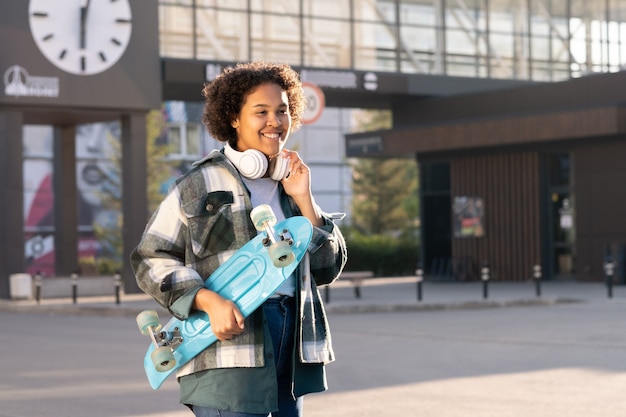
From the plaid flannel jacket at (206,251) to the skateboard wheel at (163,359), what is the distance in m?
0.09

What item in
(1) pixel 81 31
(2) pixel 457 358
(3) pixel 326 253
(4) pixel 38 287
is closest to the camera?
(3) pixel 326 253

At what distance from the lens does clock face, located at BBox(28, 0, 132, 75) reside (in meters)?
30.3

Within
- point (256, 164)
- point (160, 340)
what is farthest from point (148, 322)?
point (256, 164)

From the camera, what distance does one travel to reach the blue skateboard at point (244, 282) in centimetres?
404

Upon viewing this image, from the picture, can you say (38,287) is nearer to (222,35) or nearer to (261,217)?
(222,35)

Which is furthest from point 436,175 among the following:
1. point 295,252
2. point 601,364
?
point 295,252

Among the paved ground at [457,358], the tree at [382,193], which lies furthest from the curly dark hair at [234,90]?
the tree at [382,193]

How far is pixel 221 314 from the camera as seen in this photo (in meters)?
4.04

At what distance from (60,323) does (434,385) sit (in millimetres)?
11795

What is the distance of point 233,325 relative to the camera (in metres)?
4.04

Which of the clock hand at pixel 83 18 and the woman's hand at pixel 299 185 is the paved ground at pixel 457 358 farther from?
the clock hand at pixel 83 18

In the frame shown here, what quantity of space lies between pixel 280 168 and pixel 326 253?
35 centimetres

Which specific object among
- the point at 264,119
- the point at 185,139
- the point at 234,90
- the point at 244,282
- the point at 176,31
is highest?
the point at 176,31

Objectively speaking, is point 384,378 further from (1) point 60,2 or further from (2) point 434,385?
(1) point 60,2
